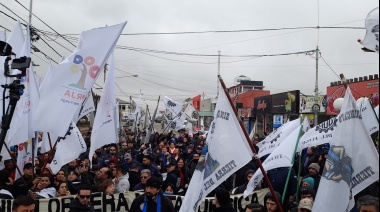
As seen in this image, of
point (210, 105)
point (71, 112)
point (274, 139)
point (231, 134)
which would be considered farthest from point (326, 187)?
point (210, 105)

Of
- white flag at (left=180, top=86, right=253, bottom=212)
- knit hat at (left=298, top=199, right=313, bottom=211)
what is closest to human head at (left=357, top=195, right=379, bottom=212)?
knit hat at (left=298, top=199, right=313, bottom=211)

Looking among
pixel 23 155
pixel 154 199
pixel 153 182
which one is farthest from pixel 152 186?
pixel 23 155

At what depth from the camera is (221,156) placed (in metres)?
4.86

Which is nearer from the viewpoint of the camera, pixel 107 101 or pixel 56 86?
pixel 56 86

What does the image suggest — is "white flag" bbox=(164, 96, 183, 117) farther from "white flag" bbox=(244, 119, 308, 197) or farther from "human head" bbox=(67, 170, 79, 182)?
"white flag" bbox=(244, 119, 308, 197)

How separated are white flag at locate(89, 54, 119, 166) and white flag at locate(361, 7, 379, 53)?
562 cm

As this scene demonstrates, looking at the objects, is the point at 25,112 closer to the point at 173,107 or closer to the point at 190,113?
the point at 173,107

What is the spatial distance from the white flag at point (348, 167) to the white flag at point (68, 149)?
15.4ft

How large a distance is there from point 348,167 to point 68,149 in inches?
203

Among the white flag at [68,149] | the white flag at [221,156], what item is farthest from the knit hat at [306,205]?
the white flag at [68,149]

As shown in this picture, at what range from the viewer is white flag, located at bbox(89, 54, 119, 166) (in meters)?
7.91

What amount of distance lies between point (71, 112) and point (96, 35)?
134 cm

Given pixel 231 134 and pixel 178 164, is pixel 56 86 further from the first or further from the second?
pixel 178 164

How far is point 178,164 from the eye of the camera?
914 cm
